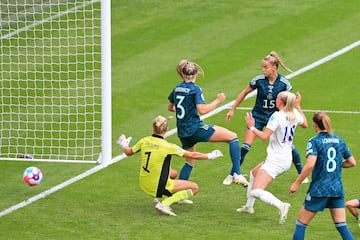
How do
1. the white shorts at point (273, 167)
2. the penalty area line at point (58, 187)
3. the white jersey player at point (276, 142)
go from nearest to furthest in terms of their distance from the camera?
the white jersey player at point (276, 142) < the white shorts at point (273, 167) < the penalty area line at point (58, 187)

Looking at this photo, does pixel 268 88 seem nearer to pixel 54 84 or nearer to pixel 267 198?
pixel 267 198

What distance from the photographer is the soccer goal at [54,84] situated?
60.1ft

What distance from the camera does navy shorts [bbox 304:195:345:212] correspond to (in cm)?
1337

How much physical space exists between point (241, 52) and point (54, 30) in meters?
4.78

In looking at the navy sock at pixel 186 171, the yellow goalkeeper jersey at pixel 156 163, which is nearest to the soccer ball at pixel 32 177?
the yellow goalkeeper jersey at pixel 156 163

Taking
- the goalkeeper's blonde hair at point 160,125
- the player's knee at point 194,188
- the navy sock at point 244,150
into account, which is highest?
the goalkeeper's blonde hair at point 160,125

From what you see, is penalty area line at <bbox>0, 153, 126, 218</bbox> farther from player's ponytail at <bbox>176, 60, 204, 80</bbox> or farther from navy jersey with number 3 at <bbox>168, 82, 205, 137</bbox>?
player's ponytail at <bbox>176, 60, 204, 80</bbox>

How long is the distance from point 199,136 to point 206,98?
5.53 m

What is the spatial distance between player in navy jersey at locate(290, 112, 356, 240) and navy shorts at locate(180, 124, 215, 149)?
2994mm

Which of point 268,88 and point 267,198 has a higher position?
point 268,88

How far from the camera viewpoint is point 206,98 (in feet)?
70.8

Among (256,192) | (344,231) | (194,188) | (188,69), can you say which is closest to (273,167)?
(256,192)

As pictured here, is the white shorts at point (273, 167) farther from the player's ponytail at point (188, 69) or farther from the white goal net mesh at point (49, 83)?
the white goal net mesh at point (49, 83)

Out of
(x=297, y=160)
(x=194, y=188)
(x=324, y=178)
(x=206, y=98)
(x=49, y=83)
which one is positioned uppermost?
(x=49, y=83)
